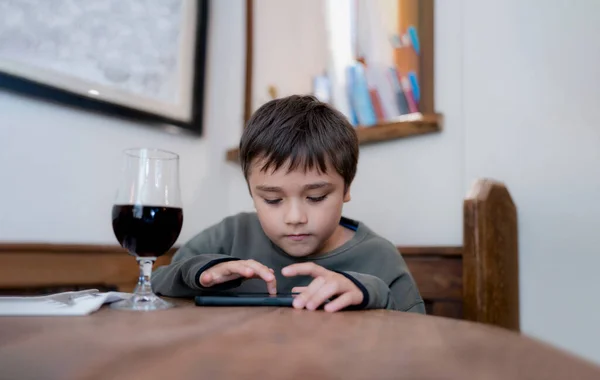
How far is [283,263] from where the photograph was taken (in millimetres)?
1141

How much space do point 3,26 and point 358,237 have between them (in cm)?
116

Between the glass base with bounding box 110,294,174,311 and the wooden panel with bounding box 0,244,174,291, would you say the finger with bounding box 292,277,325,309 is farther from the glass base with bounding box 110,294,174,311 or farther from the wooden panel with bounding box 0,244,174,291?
the wooden panel with bounding box 0,244,174,291

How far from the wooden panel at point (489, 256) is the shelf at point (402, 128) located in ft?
1.07

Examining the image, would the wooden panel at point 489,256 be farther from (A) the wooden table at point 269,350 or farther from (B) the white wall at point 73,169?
(B) the white wall at point 73,169

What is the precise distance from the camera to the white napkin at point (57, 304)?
21.1 inches

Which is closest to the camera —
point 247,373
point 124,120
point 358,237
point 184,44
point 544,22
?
point 247,373

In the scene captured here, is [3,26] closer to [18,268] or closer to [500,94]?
[18,268]

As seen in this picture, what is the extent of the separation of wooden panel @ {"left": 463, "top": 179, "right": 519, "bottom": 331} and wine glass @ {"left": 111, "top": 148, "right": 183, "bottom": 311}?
0.68 metres

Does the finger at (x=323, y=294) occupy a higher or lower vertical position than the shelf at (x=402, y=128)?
Result: lower

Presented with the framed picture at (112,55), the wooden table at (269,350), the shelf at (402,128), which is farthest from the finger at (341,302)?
the framed picture at (112,55)

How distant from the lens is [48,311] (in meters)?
0.54

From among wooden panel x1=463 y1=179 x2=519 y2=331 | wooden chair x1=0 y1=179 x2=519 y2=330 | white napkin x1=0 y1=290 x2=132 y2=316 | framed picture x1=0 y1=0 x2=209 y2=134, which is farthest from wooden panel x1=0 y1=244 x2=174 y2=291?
wooden panel x1=463 y1=179 x2=519 y2=331

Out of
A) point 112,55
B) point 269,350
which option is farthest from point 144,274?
point 112,55

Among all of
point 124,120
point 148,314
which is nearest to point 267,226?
point 148,314
